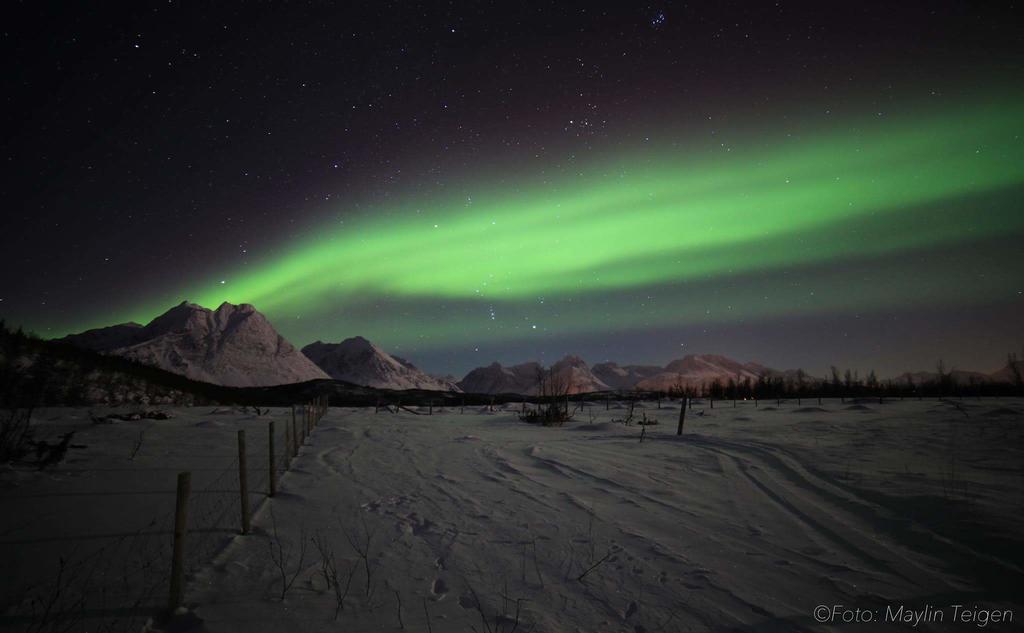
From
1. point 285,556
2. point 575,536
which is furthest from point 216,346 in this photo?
point 575,536

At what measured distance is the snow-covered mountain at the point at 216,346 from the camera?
102 m

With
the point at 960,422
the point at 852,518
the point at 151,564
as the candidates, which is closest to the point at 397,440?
the point at 151,564

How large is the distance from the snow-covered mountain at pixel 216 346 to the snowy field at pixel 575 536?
95.9 m

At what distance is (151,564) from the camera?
5.85 meters

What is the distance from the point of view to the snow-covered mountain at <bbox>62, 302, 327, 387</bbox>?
102m

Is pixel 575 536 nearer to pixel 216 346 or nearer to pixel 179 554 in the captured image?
pixel 179 554

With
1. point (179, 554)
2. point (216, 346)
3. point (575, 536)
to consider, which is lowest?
point (575, 536)

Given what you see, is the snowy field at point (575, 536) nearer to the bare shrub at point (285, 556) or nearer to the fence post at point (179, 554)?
the bare shrub at point (285, 556)

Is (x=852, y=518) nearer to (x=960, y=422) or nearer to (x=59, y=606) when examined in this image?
(x=59, y=606)

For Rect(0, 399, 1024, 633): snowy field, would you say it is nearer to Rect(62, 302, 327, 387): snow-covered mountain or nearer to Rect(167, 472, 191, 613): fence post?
Rect(167, 472, 191, 613): fence post

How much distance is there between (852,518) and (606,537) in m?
4.24

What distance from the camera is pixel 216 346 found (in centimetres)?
12044

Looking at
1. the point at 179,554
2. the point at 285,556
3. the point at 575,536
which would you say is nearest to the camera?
the point at 179,554

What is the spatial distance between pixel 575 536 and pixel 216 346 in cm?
13753
